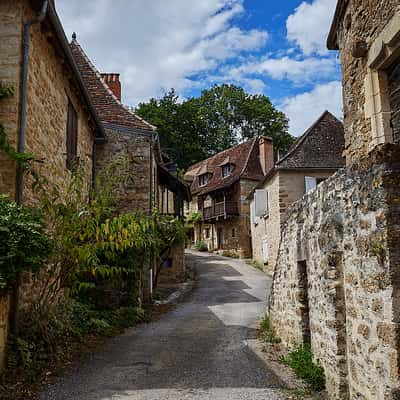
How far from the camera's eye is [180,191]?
792 inches

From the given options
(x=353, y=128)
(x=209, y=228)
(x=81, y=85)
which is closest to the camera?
(x=353, y=128)

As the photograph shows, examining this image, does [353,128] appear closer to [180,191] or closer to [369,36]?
[369,36]

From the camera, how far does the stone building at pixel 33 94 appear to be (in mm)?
6405

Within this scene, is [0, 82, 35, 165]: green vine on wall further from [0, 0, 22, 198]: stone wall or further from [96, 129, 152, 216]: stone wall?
[96, 129, 152, 216]: stone wall

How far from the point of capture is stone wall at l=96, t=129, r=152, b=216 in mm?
12586

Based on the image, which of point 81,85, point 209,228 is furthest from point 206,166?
point 81,85

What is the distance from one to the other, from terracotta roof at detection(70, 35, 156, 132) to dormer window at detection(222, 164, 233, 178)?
18517mm

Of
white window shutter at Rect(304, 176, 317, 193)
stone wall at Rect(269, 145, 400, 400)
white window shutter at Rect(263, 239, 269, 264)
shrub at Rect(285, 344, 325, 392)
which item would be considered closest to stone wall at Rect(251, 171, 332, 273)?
white window shutter at Rect(263, 239, 269, 264)

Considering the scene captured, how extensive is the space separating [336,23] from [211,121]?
121ft

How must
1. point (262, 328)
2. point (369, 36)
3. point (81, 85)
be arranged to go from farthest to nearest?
point (81, 85)
point (262, 328)
point (369, 36)

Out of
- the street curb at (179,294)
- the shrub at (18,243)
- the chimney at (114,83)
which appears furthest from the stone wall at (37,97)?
the chimney at (114,83)

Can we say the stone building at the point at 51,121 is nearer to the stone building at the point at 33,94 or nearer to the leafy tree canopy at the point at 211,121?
the stone building at the point at 33,94

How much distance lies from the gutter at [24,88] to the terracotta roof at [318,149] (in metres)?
12.7

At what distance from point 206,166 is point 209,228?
5.34m
